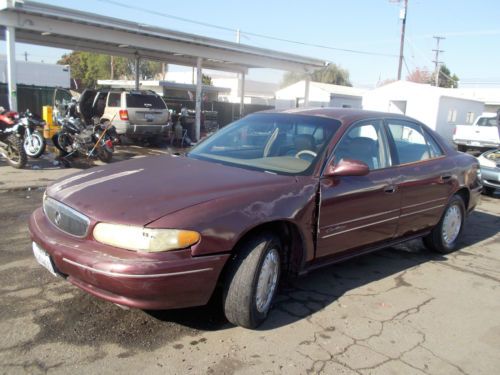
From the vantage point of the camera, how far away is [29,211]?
6457 millimetres

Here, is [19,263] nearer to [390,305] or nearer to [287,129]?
[287,129]

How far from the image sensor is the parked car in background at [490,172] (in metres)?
10.0

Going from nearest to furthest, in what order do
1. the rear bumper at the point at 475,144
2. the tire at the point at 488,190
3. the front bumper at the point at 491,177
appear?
the front bumper at the point at 491,177 < the tire at the point at 488,190 < the rear bumper at the point at 475,144

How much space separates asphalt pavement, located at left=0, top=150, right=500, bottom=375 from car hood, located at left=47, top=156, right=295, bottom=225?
2.89 feet

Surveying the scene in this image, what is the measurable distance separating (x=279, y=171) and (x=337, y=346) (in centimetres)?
143

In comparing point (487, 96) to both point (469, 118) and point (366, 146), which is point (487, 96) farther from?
point (366, 146)

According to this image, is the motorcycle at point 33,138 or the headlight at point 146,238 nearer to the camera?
the headlight at point 146,238

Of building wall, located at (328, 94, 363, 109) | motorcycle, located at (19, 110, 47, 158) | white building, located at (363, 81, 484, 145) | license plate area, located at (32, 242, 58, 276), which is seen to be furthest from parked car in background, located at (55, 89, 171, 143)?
building wall, located at (328, 94, 363, 109)

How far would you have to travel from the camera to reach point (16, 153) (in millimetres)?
9719

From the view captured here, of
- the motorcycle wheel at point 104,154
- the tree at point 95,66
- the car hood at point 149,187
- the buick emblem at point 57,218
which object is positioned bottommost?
the motorcycle wheel at point 104,154

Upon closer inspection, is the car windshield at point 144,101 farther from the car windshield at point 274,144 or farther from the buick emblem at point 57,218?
the buick emblem at point 57,218

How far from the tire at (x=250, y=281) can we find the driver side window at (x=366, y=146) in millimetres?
1202

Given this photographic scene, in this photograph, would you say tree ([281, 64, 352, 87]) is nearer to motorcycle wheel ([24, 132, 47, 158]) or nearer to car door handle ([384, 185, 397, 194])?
motorcycle wheel ([24, 132, 47, 158])

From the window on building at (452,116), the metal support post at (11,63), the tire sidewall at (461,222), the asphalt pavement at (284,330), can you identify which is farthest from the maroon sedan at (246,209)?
the window on building at (452,116)
